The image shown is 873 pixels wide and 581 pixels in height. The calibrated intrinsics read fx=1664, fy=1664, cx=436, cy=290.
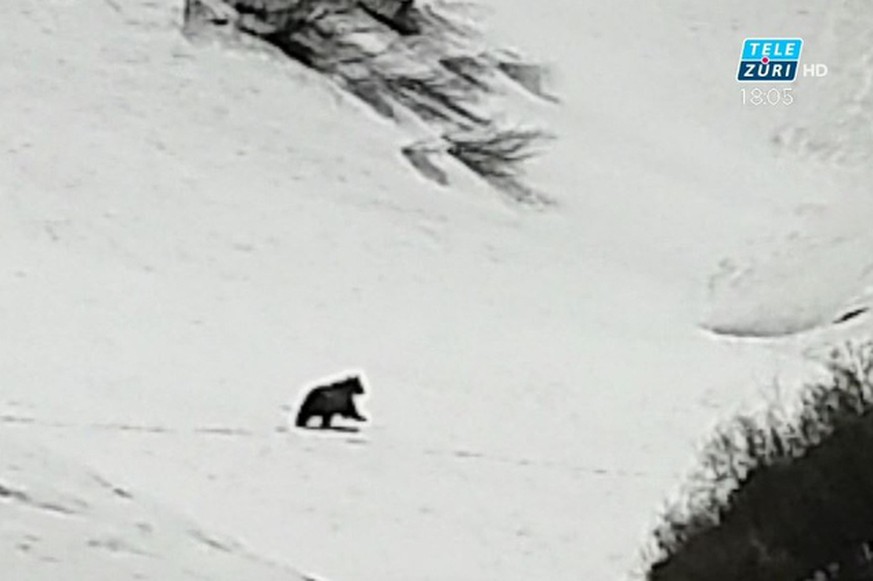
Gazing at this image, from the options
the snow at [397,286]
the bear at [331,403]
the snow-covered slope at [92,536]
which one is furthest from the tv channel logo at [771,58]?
the snow-covered slope at [92,536]

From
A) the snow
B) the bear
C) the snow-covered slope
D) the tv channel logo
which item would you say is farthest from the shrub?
the tv channel logo

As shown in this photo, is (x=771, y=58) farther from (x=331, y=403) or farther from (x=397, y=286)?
(x=331, y=403)

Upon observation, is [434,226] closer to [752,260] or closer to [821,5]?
[752,260]

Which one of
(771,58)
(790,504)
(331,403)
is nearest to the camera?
(790,504)

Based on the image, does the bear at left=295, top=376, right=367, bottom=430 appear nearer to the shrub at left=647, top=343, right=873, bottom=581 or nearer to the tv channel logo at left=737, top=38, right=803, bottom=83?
the shrub at left=647, top=343, right=873, bottom=581

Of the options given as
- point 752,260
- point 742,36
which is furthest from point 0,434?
point 742,36

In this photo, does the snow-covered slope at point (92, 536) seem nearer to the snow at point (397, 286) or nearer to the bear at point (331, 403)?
the snow at point (397, 286)

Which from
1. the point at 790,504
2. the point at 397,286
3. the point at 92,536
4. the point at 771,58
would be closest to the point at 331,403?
the point at 397,286
